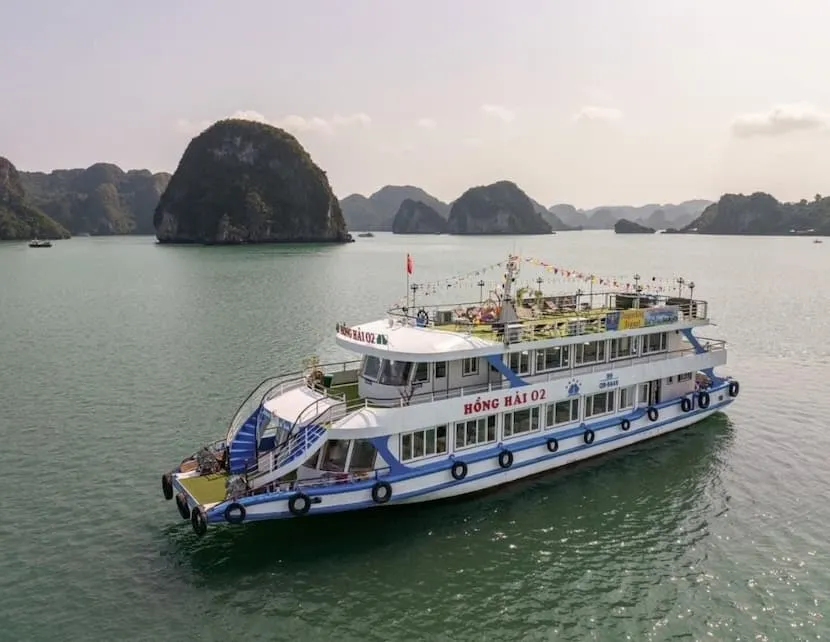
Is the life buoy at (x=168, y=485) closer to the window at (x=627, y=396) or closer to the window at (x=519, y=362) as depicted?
the window at (x=519, y=362)

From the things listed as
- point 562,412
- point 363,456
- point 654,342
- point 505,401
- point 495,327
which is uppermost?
point 495,327

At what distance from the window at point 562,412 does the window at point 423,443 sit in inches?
178

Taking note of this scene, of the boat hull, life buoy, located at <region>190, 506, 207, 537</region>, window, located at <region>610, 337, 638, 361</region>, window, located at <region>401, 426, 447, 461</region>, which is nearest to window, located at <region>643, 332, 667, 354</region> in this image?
window, located at <region>610, 337, 638, 361</region>

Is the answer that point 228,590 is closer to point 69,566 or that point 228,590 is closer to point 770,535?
point 69,566

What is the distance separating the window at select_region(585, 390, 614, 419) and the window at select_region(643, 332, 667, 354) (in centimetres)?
316

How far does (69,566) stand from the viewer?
17.0 meters

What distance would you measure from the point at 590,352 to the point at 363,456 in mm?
10198

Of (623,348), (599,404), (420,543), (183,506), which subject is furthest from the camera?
(623,348)

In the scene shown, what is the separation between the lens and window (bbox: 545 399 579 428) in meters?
22.8

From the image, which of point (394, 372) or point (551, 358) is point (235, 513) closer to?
point (394, 372)

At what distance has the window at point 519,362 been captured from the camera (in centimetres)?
2218

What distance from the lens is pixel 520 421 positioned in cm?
2208

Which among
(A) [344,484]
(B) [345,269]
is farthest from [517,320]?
(B) [345,269]

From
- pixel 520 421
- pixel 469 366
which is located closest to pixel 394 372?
pixel 469 366
